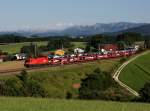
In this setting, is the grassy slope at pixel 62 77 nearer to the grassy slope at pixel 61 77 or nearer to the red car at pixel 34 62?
the grassy slope at pixel 61 77

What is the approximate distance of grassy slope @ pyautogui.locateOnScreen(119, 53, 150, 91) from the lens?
72.2 meters

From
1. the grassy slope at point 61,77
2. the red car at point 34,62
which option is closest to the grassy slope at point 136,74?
the grassy slope at point 61,77

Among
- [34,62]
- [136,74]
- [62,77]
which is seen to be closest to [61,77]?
[62,77]

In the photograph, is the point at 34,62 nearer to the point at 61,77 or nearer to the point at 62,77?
the point at 62,77

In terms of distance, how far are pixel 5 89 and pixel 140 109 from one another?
20.8 metres

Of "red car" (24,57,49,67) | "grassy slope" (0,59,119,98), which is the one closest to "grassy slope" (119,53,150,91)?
"grassy slope" (0,59,119,98)

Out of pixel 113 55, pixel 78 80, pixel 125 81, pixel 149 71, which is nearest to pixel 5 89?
Result: pixel 78 80

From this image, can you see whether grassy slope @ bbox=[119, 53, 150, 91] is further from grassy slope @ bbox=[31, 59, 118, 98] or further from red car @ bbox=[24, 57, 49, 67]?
red car @ bbox=[24, 57, 49, 67]

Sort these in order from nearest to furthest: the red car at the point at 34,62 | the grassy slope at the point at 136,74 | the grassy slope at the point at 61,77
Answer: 1. the grassy slope at the point at 61,77
2. the grassy slope at the point at 136,74
3. the red car at the point at 34,62

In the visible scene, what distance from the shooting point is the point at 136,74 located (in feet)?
275

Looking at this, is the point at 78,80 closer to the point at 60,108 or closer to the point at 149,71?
the point at 149,71

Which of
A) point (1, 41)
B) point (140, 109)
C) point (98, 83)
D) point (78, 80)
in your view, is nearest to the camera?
point (140, 109)

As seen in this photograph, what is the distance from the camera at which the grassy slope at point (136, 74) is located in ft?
237

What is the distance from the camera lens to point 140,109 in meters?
18.4
